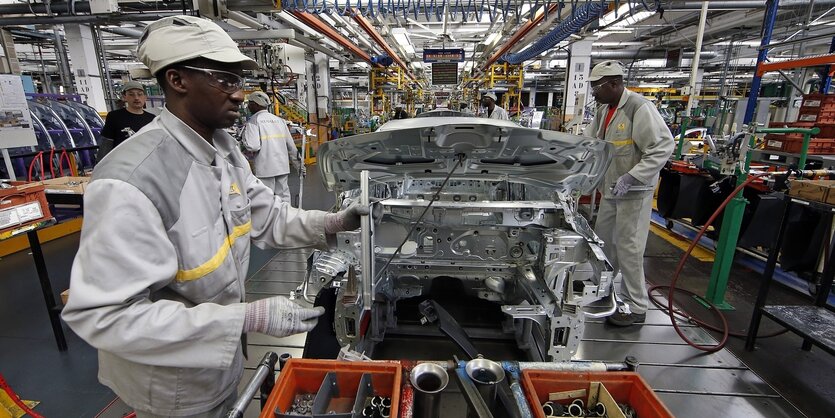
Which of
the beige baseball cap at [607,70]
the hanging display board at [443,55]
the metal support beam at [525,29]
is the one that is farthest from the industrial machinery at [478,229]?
the hanging display board at [443,55]

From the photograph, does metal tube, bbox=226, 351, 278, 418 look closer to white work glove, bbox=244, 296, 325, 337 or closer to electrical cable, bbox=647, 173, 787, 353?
white work glove, bbox=244, 296, 325, 337

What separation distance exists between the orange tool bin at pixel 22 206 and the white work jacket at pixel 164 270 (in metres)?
1.93

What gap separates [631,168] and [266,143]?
402cm

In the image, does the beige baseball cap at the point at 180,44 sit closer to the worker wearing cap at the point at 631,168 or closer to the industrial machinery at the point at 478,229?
the industrial machinery at the point at 478,229

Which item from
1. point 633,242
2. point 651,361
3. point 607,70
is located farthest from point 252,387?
point 607,70

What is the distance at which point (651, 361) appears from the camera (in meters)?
2.77

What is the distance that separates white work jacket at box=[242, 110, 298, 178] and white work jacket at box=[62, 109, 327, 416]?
356 cm

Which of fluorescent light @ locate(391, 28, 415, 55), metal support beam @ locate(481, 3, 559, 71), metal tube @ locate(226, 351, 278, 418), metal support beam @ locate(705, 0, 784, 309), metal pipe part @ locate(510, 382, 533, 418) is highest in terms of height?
fluorescent light @ locate(391, 28, 415, 55)

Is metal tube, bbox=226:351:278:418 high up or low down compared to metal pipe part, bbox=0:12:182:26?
down

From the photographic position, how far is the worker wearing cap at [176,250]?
3.00ft

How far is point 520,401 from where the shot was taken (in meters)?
1.03

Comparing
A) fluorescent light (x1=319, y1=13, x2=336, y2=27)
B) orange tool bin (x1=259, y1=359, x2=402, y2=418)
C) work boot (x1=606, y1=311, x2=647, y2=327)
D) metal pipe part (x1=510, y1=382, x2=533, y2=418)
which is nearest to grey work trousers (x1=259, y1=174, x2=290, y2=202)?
fluorescent light (x1=319, y1=13, x2=336, y2=27)

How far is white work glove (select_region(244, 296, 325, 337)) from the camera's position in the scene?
1087mm

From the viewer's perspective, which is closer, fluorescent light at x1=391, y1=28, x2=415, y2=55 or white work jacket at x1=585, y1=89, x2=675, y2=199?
white work jacket at x1=585, y1=89, x2=675, y2=199
